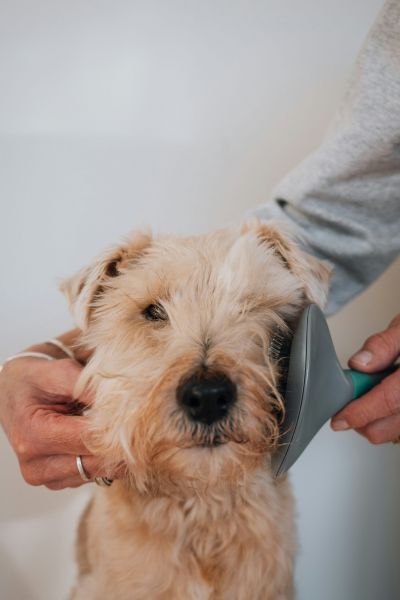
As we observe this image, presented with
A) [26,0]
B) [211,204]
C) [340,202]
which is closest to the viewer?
[340,202]

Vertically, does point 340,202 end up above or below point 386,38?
below

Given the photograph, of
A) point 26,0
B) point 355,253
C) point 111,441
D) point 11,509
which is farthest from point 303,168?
point 11,509

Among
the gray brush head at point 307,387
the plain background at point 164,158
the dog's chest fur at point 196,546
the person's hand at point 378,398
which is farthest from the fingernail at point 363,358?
the plain background at point 164,158

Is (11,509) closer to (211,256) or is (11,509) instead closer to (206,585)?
(206,585)

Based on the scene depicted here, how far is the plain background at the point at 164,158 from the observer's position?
4.99 ft

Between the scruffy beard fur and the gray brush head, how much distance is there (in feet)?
0.09

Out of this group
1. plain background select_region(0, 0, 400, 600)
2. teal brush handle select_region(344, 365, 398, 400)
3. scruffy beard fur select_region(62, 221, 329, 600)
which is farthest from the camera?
plain background select_region(0, 0, 400, 600)

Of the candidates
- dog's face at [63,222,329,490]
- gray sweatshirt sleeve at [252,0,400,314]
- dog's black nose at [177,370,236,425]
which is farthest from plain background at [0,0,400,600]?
dog's black nose at [177,370,236,425]

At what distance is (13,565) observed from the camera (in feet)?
5.58

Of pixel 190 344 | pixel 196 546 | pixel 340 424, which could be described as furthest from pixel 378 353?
pixel 196 546

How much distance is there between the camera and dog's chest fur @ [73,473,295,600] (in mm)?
1012

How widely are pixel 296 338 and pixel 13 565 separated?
145 centimetres

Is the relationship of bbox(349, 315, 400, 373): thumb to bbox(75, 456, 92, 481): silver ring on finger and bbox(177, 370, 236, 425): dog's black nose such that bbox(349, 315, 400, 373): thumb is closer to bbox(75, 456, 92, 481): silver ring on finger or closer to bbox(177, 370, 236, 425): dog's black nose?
bbox(177, 370, 236, 425): dog's black nose

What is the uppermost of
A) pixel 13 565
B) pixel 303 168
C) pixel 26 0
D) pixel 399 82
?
pixel 26 0
